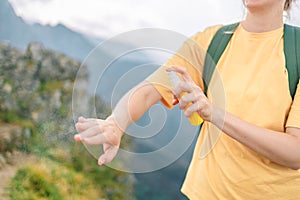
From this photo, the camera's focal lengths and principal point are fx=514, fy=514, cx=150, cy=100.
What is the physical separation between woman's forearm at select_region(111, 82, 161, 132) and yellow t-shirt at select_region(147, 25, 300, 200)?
0.05ft

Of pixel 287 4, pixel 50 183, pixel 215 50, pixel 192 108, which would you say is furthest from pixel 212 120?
pixel 50 183

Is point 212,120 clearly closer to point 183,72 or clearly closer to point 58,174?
point 183,72

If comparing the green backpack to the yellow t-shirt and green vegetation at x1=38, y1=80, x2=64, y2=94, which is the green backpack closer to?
the yellow t-shirt

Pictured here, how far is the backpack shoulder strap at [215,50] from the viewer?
83cm

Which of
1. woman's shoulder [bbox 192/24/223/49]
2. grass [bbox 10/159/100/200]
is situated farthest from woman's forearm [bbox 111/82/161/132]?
grass [bbox 10/159/100/200]

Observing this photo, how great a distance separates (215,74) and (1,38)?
7.77 ft

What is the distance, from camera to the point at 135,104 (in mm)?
822

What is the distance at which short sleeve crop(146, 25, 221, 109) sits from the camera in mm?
835

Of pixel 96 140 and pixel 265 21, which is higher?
pixel 265 21

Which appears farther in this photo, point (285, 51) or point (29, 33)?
point (29, 33)

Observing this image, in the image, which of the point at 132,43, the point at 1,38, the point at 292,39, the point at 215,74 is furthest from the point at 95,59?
the point at 1,38

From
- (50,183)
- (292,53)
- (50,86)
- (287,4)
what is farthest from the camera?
(50,86)

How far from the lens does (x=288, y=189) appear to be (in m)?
0.81

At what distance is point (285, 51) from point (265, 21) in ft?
0.25
